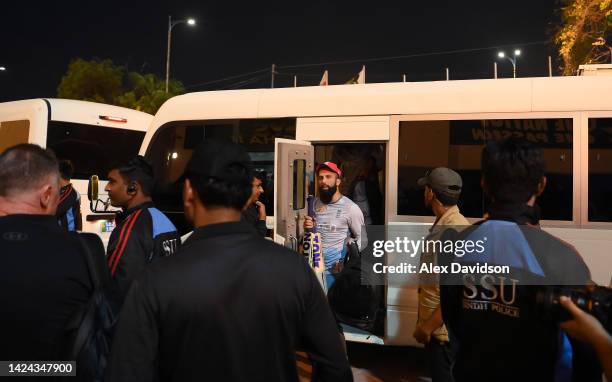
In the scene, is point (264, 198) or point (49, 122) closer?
point (264, 198)

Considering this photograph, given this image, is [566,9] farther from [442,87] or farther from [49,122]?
[49,122]

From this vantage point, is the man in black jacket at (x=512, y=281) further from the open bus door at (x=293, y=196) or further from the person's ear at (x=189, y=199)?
the open bus door at (x=293, y=196)

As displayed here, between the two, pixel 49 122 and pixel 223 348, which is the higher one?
pixel 49 122

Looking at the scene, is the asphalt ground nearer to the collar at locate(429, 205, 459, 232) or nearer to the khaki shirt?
the khaki shirt

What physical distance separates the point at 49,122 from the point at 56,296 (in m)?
7.44

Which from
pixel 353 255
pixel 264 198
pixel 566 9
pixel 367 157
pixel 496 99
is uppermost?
pixel 566 9

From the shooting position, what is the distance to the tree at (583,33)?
45.5 ft

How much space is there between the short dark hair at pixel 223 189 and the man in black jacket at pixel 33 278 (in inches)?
28.3

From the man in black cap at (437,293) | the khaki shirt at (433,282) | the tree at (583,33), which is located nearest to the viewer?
the man in black cap at (437,293)

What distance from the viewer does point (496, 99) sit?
17.7 feet

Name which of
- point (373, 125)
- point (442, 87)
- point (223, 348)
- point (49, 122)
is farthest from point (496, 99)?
point (49, 122)

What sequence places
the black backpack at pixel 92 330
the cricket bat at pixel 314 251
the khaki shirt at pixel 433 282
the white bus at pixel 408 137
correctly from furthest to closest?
1. the cricket bat at pixel 314 251
2. the white bus at pixel 408 137
3. the khaki shirt at pixel 433 282
4. the black backpack at pixel 92 330

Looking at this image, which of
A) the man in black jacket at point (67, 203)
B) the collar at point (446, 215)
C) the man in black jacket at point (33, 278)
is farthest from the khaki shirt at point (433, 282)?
the man in black jacket at point (67, 203)

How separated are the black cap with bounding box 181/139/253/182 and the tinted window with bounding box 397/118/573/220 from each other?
153 inches
